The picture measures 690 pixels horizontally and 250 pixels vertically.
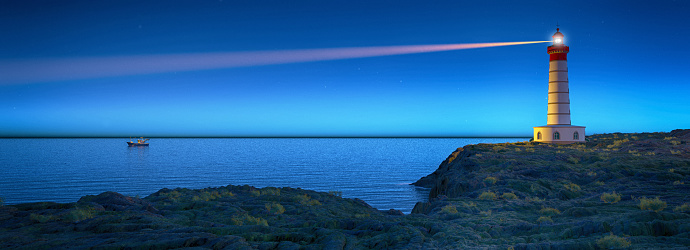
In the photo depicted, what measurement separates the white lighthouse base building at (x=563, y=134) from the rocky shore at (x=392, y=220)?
2599 centimetres

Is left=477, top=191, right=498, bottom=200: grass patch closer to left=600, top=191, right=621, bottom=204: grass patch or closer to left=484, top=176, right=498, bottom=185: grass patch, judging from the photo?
left=484, top=176, right=498, bottom=185: grass patch

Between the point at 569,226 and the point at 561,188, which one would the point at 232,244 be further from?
the point at 561,188

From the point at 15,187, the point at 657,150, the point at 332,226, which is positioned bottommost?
the point at 15,187

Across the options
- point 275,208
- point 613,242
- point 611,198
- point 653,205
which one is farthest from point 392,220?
point 611,198

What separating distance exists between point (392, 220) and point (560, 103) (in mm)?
40934

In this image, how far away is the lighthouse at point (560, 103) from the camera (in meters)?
48.3

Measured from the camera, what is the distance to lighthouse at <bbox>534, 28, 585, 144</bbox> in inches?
1903

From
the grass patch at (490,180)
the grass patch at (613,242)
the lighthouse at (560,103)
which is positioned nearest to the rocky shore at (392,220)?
the grass patch at (613,242)

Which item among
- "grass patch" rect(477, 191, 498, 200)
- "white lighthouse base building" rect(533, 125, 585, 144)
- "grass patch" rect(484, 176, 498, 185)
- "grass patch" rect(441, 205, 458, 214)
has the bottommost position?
"grass patch" rect(441, 205, 458, 214)

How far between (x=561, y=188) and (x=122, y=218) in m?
19.2

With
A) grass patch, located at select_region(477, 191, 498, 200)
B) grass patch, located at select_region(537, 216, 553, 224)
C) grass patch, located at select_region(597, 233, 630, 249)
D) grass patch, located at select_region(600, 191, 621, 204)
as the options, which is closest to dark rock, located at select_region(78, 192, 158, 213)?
grass patch, located at select_region(537, 216, 553, 224)

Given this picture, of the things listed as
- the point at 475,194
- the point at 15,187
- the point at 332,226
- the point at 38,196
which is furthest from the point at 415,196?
the point at 15,187

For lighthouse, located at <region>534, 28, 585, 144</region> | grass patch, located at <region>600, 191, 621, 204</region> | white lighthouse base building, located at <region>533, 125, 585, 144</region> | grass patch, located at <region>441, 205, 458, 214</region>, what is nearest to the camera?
grass patch, located at <region>441, 205, 458, 214</region>

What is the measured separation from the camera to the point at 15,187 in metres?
45.8
